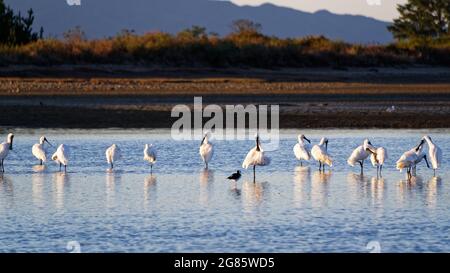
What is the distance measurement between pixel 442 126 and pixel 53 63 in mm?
17251

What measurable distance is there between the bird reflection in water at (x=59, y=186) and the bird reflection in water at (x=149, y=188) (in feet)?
3.35

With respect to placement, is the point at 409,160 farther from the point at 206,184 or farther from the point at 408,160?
the point at 206,184

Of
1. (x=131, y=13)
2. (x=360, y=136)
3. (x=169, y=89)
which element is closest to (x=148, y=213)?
(x=360, y=136)

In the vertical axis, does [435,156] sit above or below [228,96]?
below

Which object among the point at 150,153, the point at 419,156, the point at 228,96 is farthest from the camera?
the point at 228,96

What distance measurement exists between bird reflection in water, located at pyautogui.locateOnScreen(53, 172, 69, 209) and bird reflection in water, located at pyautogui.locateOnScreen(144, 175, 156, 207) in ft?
3.35

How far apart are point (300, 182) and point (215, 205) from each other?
2293 millimetres

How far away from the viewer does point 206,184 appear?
14.8m

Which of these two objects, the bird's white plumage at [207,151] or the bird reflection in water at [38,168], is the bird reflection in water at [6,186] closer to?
the bird reflection in water at [38,168]

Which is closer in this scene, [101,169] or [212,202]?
[212,202]

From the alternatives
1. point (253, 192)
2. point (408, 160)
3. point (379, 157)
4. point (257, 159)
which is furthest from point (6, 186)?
point (408, 160)

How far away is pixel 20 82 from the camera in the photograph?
102ft

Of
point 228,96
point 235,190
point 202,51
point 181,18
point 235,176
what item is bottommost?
point 235,190
